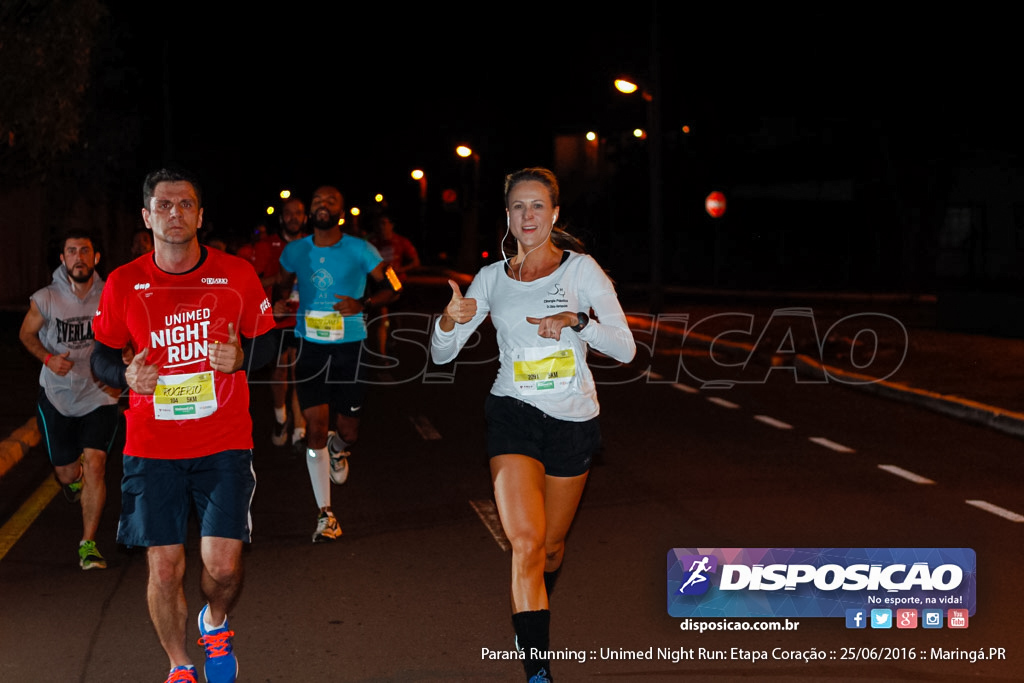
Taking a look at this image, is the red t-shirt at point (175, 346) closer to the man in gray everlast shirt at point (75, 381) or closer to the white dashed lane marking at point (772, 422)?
the man in gray everlast shirt at point (75, 381)

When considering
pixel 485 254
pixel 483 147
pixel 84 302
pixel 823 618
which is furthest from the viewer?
pixel 483 147

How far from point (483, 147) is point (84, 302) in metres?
53.8

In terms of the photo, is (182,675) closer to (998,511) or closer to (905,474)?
(998,511)

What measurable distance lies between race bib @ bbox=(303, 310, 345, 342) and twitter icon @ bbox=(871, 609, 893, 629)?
410 cm

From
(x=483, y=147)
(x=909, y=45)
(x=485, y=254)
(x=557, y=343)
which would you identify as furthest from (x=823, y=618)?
(x=483, y=147)

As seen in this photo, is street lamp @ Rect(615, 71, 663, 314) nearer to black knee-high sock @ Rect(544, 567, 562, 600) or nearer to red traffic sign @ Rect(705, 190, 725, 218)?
red traffic sign @ Rect(705, 190, 725, 218)

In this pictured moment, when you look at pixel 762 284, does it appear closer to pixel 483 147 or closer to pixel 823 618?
pixel 483 147

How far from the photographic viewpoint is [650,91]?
29.6 meters

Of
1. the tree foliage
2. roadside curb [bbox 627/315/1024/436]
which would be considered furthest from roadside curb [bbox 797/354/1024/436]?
the tree foliage

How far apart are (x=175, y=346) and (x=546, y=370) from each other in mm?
1457

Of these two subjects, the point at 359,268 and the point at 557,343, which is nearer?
the point at 557,343

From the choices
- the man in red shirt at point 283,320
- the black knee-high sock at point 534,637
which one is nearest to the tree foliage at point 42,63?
the man in red shirt at point 283,320

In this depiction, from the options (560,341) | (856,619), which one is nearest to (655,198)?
(856,619)

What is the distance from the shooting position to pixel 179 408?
523 centimetres
